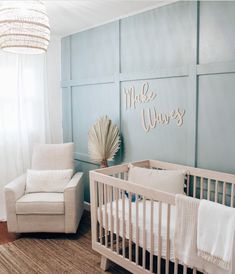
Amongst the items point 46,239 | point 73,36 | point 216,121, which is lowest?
point 46,239

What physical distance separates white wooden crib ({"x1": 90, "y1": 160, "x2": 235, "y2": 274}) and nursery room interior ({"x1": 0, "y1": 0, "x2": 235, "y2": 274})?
1 cm

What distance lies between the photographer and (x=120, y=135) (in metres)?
3.60

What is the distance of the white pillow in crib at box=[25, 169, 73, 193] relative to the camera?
3.59 meters

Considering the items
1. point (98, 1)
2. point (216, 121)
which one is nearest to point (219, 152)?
point (216, 121)

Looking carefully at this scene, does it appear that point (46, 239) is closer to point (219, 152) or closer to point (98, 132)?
point (98, 132)

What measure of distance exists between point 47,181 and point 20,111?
1.06 meters

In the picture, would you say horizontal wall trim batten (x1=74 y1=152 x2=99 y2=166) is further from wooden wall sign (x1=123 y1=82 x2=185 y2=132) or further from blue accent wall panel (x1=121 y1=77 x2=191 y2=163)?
wooden wall sign (x1=123 y1=82 x2=185 y2=132)

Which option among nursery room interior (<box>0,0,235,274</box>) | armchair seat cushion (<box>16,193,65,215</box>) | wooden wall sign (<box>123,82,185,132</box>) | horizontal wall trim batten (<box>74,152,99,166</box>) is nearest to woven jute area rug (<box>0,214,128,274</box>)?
nursery room interior (<box>0,0,235,274</box>)

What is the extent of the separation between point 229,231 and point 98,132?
79.8 inches

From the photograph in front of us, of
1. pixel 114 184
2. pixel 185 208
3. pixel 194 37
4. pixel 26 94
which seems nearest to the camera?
pixel 185 208

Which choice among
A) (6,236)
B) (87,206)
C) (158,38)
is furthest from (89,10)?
(6,236)

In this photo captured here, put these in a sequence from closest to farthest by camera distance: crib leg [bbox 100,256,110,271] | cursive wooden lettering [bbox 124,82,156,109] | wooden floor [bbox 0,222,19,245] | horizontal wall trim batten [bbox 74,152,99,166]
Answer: crib leg [bbox 100,256,110,271], cursive wooden lettering [bbox 124,82,156,109], wooden floor [bbox 0,222,19,245], horizontal wall trim batten [bbox 74,152,99,166]

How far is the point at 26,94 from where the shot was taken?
163 inches

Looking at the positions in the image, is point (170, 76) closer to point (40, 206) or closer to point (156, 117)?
point (156, 117)
